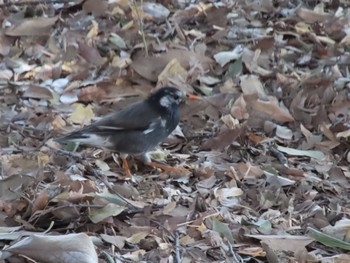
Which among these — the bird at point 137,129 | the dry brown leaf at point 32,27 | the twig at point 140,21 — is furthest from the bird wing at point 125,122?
the dry brown leaf at point 32,27

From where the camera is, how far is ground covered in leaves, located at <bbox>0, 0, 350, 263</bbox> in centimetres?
384

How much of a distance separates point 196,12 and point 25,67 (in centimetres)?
166

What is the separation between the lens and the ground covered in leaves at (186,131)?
384 cm

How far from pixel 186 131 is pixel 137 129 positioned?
1.60 ft

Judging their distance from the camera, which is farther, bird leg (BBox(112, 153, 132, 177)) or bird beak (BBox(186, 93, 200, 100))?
bird beak (BBox(186, 93, 200, 100))

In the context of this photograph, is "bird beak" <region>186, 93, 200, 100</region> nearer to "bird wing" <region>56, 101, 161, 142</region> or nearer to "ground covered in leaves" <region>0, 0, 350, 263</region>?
"ground covered in leaves" <region>0, 0, 350, 263</region>

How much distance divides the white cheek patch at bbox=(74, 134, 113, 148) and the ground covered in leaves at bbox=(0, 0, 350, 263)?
118mm

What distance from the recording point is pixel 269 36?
6.58 metres

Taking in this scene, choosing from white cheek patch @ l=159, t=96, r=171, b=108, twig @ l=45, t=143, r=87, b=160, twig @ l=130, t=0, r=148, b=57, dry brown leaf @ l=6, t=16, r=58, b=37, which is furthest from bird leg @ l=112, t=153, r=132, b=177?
dry brown leaf @ l=6, t=16, r=58, b=37

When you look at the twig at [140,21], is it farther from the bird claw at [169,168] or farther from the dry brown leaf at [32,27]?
the bird claw at [169,168]

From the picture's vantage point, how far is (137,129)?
16.6 feet

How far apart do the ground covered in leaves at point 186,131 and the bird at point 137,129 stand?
11 cm

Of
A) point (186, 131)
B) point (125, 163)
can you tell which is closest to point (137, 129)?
point (125, 163)

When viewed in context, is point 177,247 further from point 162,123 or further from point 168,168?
point 162,123
